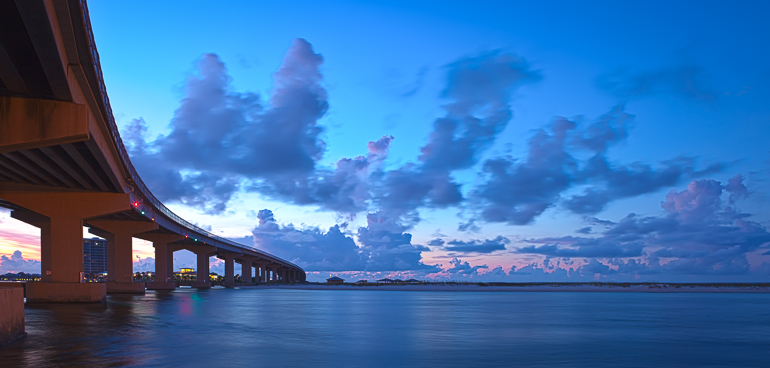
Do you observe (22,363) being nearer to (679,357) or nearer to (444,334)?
(444,334)

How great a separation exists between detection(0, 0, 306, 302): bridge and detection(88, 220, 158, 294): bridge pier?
0.13m

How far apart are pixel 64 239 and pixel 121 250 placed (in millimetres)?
27245

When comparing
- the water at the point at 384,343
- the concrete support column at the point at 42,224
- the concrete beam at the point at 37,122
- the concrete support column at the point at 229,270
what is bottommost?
the concrete support column at the point at 229,270

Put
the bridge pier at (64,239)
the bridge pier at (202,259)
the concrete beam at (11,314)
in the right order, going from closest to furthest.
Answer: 1. the concrete beam at (11,314)
2. the bridge pier at (64,239)
3. the bridge pier at (202,259)

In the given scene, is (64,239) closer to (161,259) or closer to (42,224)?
(42,224)

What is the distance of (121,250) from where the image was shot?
249 ft

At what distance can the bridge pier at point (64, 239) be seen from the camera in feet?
161

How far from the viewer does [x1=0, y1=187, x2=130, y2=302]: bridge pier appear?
4912cm

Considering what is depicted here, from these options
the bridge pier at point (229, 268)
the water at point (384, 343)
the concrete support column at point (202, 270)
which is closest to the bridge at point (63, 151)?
the water at point (384, 343)

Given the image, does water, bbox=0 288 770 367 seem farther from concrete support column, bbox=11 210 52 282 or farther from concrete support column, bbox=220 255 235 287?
concrete support column, bbox=220 255 235 287

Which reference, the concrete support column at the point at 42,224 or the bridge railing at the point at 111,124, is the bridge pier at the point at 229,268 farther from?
the concrete support column at the point at 42,224

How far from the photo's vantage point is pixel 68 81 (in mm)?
20734

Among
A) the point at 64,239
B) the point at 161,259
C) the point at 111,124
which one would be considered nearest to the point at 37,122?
the point at 111,124

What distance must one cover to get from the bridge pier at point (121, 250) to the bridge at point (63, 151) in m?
0.13
